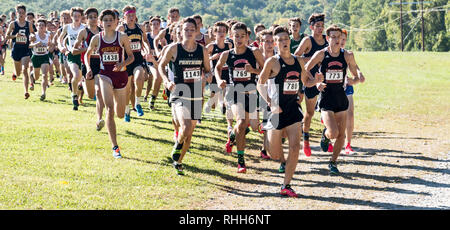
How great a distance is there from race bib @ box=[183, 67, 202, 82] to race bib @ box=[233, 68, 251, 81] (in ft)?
3.09

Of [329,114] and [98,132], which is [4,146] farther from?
[329,114]

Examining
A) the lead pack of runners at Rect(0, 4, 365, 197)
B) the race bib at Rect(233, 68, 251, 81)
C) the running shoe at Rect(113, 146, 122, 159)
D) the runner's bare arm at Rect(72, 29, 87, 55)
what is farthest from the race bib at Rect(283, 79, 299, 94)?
the runner's bare arm at Rect(72, 29, 87, 55)

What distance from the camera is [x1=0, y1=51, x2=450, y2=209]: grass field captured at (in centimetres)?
735

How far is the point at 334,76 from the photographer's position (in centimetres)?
935

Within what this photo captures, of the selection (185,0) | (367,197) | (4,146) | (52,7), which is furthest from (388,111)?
(185,0)

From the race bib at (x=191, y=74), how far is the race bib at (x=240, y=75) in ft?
3.09

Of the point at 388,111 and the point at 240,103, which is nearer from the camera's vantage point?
the point at 240,103

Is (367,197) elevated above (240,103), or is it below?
below

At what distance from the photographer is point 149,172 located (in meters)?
8.90

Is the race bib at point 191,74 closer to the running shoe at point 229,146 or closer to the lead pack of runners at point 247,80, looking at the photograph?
the lead pack of runners at point 247,80

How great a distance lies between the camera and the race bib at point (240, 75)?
948 centimetres

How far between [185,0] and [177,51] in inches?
7710

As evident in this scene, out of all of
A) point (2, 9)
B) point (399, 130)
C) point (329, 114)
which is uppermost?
point (2, 9)

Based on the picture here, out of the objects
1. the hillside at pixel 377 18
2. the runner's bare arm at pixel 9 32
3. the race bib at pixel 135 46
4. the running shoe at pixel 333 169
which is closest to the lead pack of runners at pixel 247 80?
the running shoe at pixel 333 169
